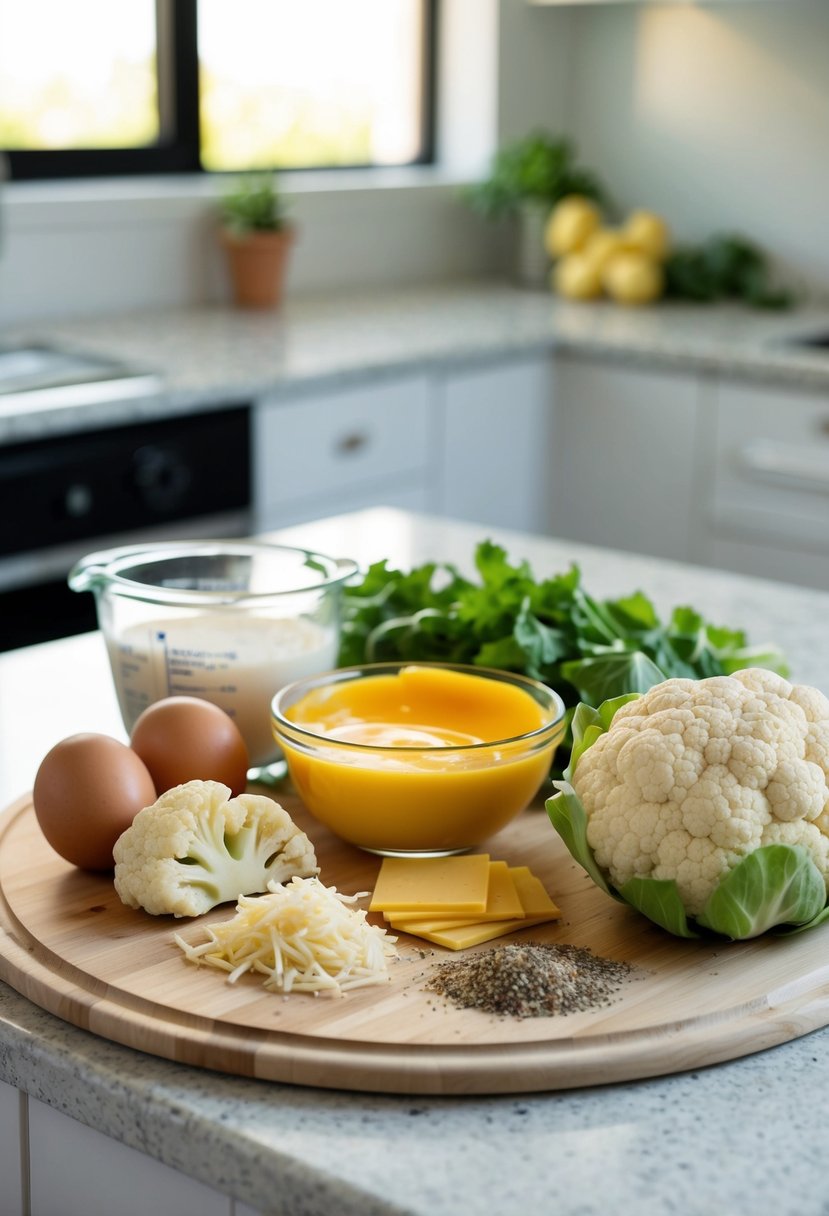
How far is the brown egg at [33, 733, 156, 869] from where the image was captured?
2.89 ft

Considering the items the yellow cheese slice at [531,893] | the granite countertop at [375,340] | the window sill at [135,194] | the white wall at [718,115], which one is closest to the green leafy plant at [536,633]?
the yellow cheese slice at [531,893]

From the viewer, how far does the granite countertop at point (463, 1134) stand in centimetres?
63

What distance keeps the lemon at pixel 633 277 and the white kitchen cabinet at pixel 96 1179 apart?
2959 mm

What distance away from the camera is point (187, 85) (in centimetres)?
323

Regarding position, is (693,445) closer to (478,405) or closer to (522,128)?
(478,405)

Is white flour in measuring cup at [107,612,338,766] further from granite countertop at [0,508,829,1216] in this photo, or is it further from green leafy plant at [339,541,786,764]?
granite countertop at [0,508,829,1216]

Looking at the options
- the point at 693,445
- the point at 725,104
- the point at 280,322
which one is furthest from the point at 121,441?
the point at 725,104

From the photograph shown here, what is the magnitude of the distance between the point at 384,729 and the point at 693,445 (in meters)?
2.10

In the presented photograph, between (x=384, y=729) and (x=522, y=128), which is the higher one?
(x=522, y=128)

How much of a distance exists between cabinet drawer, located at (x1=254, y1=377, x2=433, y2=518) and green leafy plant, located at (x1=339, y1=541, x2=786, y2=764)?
1358mm

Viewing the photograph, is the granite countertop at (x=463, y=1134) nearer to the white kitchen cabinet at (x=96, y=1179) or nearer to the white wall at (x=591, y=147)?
the white kitchen cabinet at (x=96, y=1179)

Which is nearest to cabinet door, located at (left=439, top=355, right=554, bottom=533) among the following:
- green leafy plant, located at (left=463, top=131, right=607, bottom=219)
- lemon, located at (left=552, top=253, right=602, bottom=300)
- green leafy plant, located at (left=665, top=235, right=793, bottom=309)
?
lemon, located at (left=552, top=253, right=602, bottom=300)

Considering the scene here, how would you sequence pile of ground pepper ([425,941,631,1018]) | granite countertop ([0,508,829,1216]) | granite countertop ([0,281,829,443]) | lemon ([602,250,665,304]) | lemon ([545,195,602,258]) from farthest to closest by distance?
lemon ([545,195,602,258]) < lemon ([602,250,665,304]) < granite countertop ([0,281,829,443]) < pile of ground pepper ([425,941,631,1018]) < granite countertop ([0,508,829,1216])

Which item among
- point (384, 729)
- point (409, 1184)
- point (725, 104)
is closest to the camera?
point (409, 1184)
